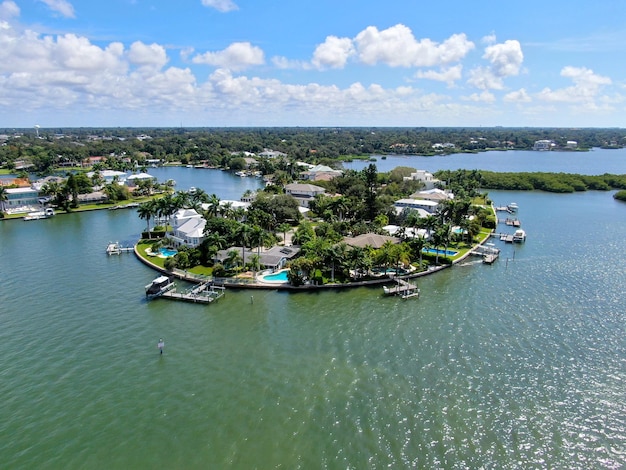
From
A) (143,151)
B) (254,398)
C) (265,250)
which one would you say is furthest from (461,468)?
(143,151)

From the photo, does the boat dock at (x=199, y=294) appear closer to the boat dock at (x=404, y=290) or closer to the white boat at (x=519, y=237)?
the boat dock at (x=404, y=290)

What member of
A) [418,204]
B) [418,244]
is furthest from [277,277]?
[418,204]

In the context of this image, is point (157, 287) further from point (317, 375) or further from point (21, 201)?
point (21, 201)

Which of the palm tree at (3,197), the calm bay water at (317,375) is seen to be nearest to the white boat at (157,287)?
the calm bay water at (317,375)

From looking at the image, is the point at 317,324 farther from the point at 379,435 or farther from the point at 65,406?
the point at 65,406

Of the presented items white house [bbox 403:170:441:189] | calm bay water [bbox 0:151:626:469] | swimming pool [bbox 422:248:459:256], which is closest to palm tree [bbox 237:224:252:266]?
calm bay water [bbox 0:151:626:469]

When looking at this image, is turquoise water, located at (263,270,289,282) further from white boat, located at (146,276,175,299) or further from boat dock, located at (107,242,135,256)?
boat dock, located at (107,242,135,256)
